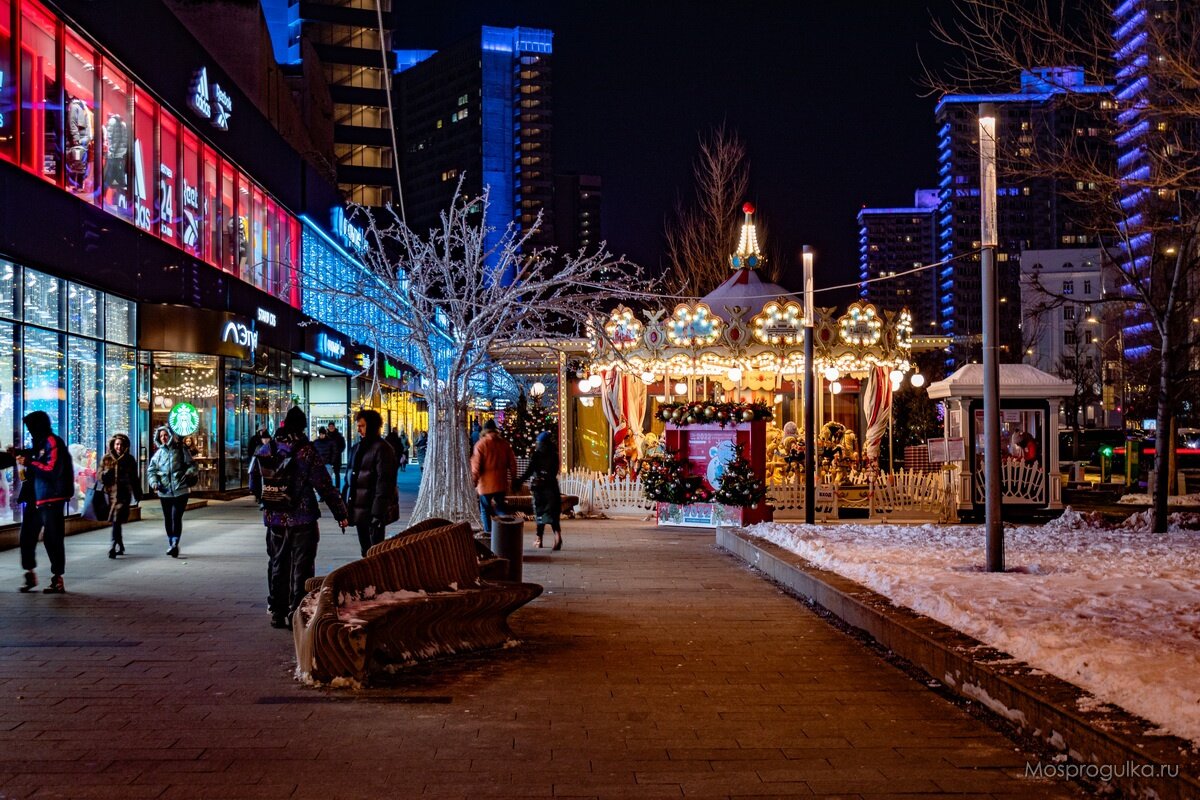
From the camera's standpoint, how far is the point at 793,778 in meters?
5.62

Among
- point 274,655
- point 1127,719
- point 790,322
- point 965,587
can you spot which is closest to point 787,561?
point 965,587

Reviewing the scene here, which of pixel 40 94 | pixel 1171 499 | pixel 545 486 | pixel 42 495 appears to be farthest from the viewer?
pixel 1171 499

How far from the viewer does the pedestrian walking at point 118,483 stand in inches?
582

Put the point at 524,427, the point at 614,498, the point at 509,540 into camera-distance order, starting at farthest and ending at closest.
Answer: the point at 524,427, the point at 614,498, the point at 509,540

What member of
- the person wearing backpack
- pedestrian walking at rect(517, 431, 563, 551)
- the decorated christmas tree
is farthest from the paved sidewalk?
the decorated christmas tree

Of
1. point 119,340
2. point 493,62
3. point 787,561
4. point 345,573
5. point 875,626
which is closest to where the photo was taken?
point 345,573

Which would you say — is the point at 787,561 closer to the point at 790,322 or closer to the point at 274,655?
the point at 274,655

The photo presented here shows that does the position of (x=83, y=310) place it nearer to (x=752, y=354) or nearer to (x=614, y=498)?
(x=614, y=498)

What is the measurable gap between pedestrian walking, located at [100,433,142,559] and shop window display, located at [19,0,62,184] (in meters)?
5.03

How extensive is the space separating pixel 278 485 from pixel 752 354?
17387 millimetres

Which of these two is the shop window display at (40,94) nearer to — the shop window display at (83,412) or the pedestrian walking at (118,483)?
the shop window display at (83,412)

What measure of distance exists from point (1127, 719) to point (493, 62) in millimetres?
166259

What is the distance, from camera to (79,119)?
19.7 metres

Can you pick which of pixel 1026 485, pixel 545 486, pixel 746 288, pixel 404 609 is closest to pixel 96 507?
pixel 545 486
